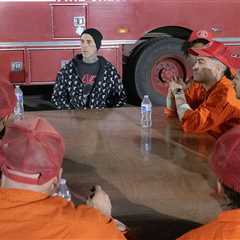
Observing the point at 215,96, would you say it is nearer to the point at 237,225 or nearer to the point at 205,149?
the point at 205,149

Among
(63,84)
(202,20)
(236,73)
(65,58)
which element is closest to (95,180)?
(236,73)

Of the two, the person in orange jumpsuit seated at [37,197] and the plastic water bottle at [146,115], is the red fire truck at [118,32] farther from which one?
the person in orange jumpsuit seated at [37,197]

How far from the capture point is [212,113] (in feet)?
12.6

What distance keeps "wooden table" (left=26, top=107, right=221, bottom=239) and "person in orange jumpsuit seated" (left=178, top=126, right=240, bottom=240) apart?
527mm

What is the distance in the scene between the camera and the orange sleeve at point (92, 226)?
1.98 m

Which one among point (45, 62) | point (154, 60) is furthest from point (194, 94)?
point (154, 60)

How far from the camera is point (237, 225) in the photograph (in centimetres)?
194

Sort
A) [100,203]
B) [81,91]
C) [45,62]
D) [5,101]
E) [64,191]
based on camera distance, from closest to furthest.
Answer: [100,203] < [64,191] < [5,101] < [81,91] < [45,62]

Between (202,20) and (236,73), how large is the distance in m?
4.01

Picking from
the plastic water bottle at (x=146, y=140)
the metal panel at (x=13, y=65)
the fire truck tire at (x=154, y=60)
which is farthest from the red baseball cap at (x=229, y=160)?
the fire truck tire at (x=154, y=60)

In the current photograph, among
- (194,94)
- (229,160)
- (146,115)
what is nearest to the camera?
(229,160)

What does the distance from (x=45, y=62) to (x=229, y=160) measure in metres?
5.80

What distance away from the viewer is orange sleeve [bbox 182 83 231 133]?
3807mm

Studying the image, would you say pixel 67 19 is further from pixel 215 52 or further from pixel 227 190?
pixel 227 190
